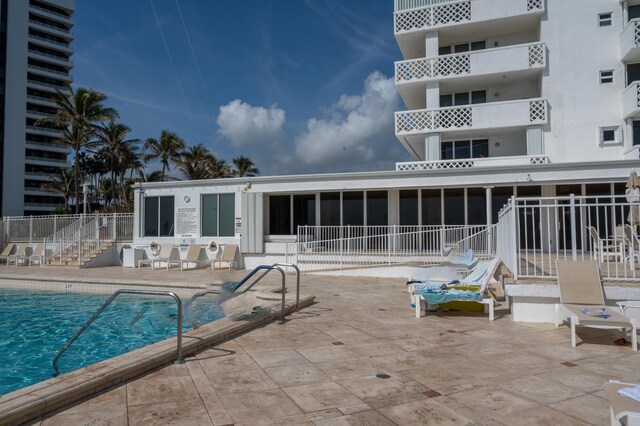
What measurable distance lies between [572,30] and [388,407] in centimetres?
2046

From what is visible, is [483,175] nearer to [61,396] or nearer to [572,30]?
[572,30]

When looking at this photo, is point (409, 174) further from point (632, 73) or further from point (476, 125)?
point (632, 73)

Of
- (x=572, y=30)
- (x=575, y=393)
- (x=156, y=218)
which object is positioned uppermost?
(x=572, y=30)

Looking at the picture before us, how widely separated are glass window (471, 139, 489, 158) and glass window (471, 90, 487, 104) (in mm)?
1997

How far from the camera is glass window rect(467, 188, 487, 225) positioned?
644 inches

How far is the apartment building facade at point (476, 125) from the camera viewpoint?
16.6 m

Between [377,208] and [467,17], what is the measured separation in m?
9.97

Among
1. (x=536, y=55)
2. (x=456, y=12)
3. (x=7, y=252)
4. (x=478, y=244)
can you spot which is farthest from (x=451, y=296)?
(x=7, y=252)

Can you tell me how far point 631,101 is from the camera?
16438 millimetres

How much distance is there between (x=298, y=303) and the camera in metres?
8.28

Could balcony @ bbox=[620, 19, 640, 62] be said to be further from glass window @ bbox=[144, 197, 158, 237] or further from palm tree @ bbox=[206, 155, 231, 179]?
palm tree @ bbox=[206, 155, 231, 179]

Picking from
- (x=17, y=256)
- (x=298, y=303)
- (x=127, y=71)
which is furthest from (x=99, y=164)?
(x=298, y=303)

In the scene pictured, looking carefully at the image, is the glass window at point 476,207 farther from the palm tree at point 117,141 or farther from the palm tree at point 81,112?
the palm tree at point 117,141

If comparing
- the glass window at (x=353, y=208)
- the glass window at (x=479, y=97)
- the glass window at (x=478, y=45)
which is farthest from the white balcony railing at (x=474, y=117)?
the glass window at (x=353, y=208)
